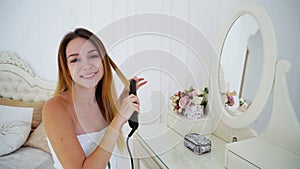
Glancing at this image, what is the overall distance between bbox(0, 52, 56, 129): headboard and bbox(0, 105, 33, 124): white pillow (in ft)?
0.12

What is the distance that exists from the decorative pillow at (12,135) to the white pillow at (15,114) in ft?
0.15

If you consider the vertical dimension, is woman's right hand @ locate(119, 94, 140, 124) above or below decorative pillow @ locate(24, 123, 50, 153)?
above

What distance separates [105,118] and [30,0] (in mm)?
1108

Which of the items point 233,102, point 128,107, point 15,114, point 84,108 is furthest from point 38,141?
point 233,102

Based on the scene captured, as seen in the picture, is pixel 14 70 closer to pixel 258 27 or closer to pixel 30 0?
pixel 30 0

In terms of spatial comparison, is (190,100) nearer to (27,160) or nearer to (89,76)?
(89,76)

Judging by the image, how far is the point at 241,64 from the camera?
0.93 meters

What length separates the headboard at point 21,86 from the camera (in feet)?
4.88

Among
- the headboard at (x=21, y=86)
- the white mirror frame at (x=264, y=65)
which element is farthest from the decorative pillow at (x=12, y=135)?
the white mirror frame at (x=264, y=65)

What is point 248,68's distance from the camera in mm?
887

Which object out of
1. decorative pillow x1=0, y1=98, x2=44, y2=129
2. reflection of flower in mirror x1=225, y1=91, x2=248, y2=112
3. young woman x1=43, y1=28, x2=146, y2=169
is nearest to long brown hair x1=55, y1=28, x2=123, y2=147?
young woman x1=43, y1=28, x2=146, y2=169

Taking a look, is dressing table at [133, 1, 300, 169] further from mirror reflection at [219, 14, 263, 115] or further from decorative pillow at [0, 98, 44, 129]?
decorative pillow at [0, 98, 44, 129]

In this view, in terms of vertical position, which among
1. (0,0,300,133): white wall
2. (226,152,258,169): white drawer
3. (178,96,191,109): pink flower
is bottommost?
(226,152,258,169): white drawer

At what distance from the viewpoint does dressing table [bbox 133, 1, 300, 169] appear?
2.29 ft
